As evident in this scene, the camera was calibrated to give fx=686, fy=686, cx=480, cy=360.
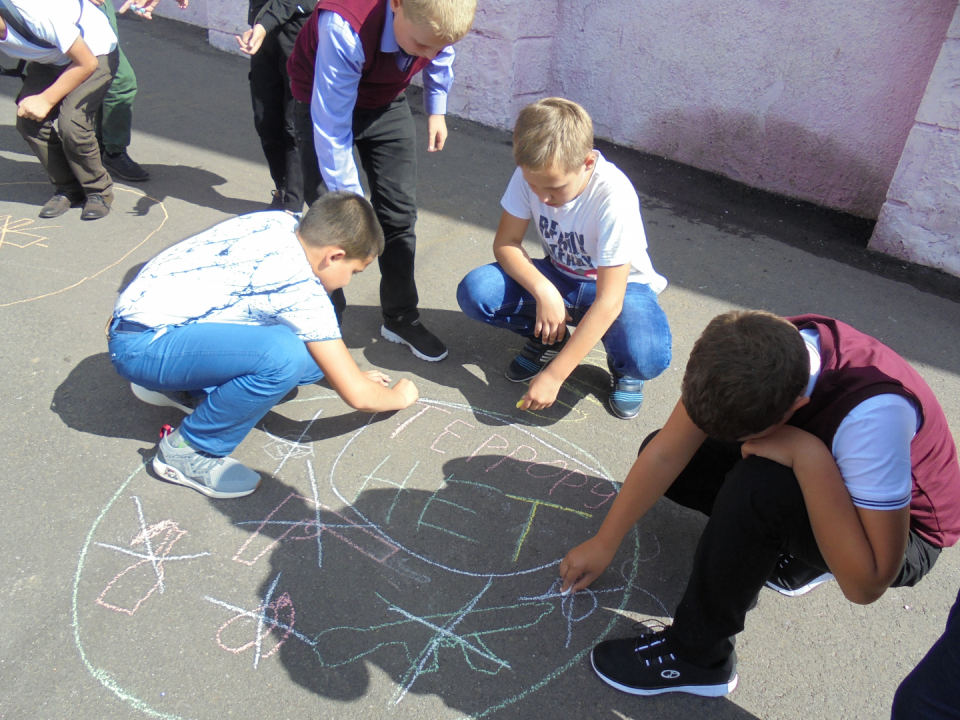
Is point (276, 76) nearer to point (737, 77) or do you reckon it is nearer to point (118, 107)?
point (118, 107)

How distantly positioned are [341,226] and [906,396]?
1527 mm

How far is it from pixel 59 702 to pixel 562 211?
2032 mm

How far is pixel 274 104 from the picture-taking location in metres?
3.69

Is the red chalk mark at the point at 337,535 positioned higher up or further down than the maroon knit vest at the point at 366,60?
further down

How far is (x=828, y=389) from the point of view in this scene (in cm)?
150

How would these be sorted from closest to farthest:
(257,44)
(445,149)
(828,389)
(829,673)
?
(828,389), (829,673), (257,44), (445,149)

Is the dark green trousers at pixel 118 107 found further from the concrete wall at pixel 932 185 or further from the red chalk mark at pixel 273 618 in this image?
the concrete wall at pixel 932 185

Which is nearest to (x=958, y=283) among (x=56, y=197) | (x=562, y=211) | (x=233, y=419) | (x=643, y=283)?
(x=643, y=283)

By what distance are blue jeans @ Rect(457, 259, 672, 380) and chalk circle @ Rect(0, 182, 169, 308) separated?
1.89 m

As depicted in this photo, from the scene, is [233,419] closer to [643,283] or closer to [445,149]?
[643,283]

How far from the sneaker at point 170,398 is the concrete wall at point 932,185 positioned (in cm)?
387

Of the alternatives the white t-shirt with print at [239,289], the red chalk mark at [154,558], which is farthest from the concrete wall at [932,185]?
the red chalk mark at [154,558]

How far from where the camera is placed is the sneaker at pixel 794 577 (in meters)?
1.79

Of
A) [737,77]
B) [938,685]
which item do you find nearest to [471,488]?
[938,685]
